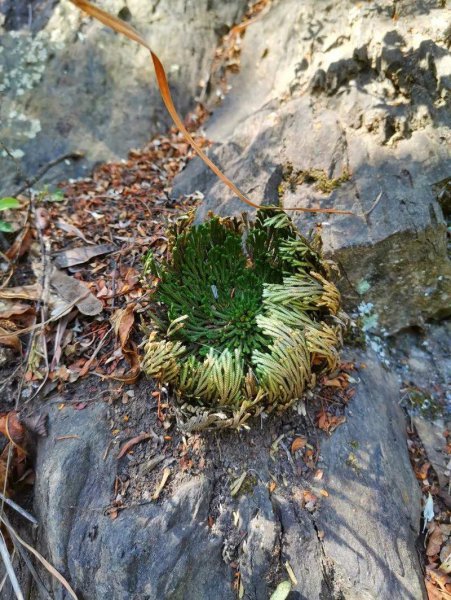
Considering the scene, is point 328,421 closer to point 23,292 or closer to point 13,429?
point 13,429

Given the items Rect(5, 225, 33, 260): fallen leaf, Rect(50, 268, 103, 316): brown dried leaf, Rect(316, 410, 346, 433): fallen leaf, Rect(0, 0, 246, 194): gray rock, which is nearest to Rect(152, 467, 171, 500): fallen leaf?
Rect(316, 410, 346, 433): fallen leaf

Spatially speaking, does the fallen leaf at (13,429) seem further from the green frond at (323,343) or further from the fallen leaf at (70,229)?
the green frond at (323,343)

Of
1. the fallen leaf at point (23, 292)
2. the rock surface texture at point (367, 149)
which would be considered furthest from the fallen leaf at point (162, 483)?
the rock surface texture at point (367, 149)

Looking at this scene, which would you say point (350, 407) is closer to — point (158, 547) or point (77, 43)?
point (158, 547)

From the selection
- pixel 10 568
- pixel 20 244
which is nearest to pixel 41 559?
pixel 10 568

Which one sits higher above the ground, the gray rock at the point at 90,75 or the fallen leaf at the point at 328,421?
the gray rock at the point at 90,75

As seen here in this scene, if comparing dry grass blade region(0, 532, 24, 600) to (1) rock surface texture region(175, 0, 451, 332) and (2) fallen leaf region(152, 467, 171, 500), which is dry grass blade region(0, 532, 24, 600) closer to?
(2) fallen leaf region(152, 467, 171, 500)
